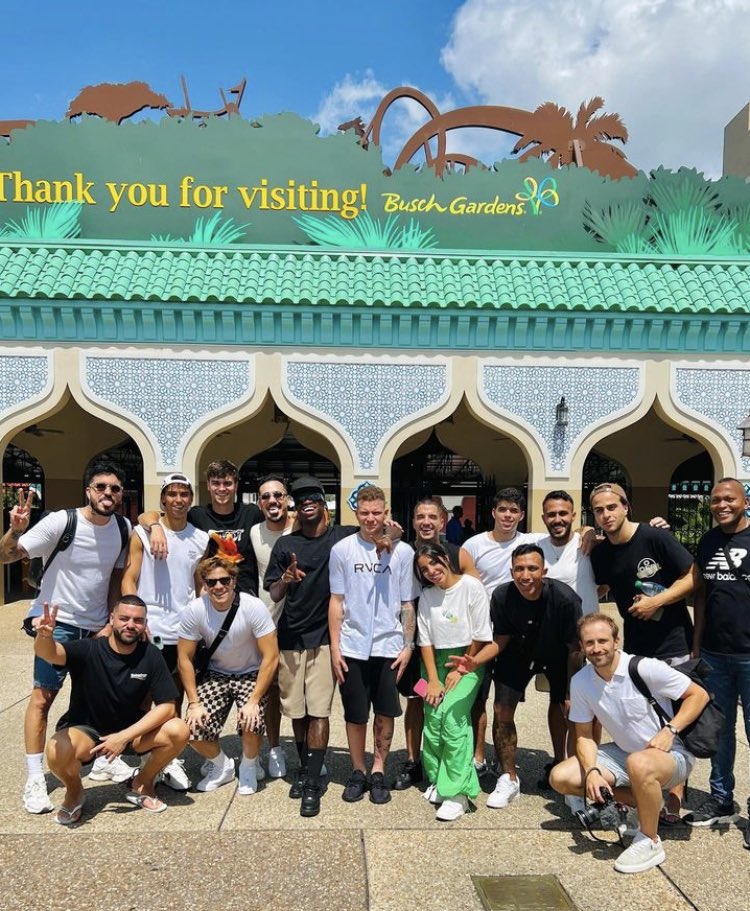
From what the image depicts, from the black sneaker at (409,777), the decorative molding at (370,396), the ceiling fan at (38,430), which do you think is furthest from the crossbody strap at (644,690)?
the ceiling fan at (38,430)

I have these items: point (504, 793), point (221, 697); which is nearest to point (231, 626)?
point (221, 697)

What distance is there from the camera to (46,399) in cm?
927

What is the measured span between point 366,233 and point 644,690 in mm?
8166

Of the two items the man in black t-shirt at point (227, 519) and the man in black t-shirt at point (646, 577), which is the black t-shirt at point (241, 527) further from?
the man in black t-shirt at point (646, 577)

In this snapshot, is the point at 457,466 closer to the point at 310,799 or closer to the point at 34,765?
the point at 310,799

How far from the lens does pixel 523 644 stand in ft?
12.6

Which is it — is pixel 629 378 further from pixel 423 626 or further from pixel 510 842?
pixel 510 842

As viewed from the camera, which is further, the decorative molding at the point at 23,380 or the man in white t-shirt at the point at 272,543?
the decorative molding at the point at 23,380

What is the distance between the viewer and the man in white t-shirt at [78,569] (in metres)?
3.75

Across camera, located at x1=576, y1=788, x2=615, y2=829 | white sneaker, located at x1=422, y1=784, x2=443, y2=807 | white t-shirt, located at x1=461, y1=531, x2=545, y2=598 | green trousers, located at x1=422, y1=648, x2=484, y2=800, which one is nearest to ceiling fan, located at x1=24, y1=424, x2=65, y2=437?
white t-shirt, located at x1=461, y1=531, x2=545, y2=598

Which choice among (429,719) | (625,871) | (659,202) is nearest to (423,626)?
(429,719)

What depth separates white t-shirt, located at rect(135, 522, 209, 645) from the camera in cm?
405

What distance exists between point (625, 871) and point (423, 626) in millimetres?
1488

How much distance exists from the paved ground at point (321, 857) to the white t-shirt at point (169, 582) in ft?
3.14
